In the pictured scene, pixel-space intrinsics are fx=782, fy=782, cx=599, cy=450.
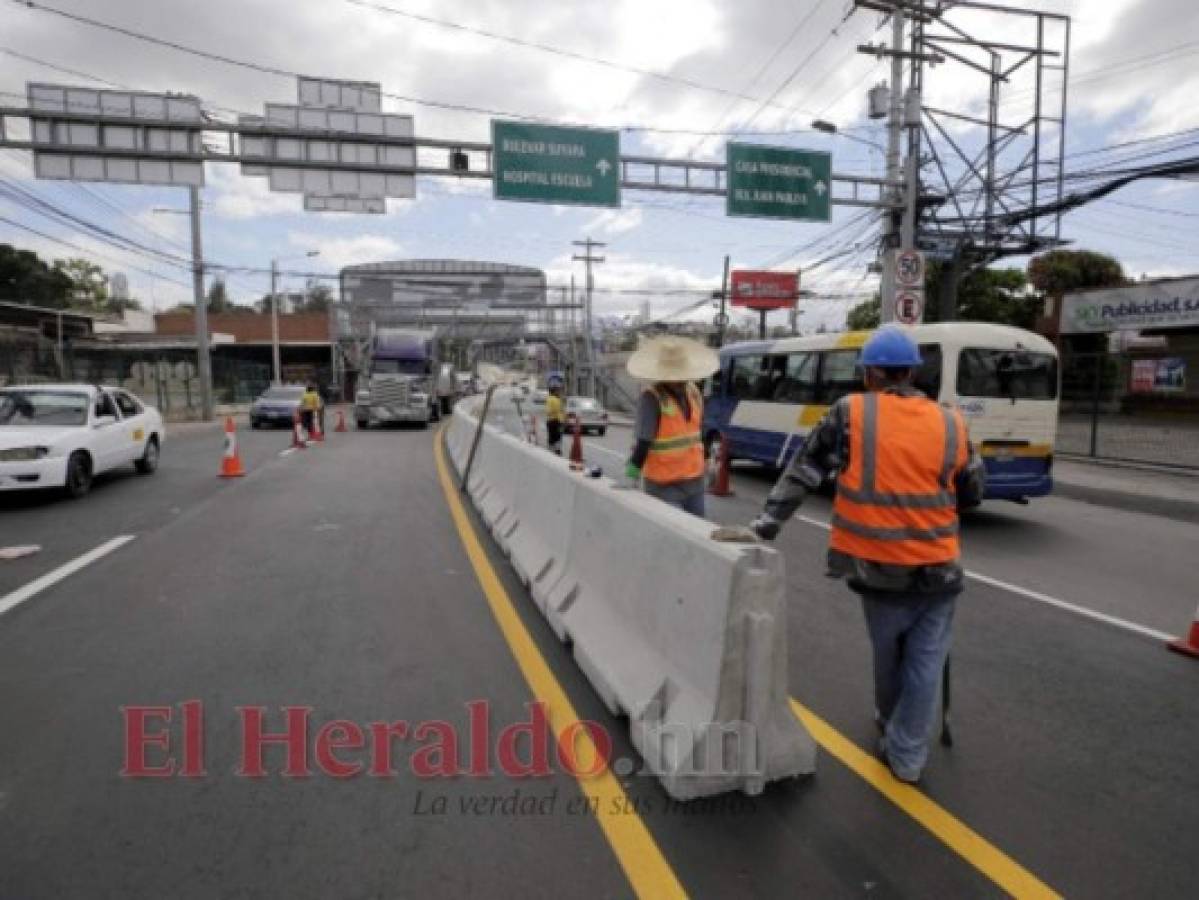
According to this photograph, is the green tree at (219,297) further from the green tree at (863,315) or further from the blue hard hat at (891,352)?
the blue hard hat at (891,352)

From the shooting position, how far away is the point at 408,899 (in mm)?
2508

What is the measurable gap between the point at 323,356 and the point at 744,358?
53.9 meters

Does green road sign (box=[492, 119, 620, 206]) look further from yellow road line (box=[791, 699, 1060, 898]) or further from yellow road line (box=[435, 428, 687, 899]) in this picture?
yellow road line (box=[791, 699, 1060, 898])

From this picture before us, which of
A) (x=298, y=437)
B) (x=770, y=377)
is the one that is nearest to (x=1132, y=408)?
(x=770, y=377)

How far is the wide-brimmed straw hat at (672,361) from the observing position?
5266mm

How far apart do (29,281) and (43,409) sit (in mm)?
59623

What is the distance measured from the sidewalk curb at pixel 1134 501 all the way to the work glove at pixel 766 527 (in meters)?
9.49

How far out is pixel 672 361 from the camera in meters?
5.35

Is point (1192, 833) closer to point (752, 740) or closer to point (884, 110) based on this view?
point (752, 740)

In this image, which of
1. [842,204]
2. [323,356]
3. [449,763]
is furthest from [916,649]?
[323,356]

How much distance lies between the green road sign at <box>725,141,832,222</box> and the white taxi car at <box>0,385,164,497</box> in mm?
12560

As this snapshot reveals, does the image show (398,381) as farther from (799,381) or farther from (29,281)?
(29,281)

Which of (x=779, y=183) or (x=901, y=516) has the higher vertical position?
(x=779, y=183)

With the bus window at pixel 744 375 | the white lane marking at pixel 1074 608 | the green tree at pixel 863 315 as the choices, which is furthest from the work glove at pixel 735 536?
the green tree at pixel 863 315
